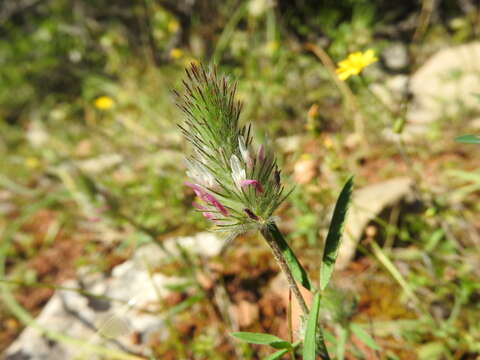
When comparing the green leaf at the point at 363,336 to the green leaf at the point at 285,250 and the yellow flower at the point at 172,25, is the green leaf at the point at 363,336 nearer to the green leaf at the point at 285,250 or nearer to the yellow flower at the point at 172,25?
the green leaf at the point at 285,250

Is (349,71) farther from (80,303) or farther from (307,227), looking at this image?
(80,303)

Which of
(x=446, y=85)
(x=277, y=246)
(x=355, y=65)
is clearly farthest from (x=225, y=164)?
(x=446, y=85)

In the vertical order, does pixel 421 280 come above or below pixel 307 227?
below

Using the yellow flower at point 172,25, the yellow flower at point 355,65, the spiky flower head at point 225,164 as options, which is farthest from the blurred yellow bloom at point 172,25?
the spiky flower head at point 225,164

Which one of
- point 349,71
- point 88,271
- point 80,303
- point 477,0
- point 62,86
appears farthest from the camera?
point 62,86

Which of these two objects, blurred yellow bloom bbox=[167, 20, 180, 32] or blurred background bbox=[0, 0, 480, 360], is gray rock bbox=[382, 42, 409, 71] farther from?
blurred yellow bloom bbox=[167, 20, 180, 32]

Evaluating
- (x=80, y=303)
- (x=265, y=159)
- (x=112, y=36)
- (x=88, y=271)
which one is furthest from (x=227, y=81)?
(x=112, y=36)

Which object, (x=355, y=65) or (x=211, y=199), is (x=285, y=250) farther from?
(x=355, y=65)
